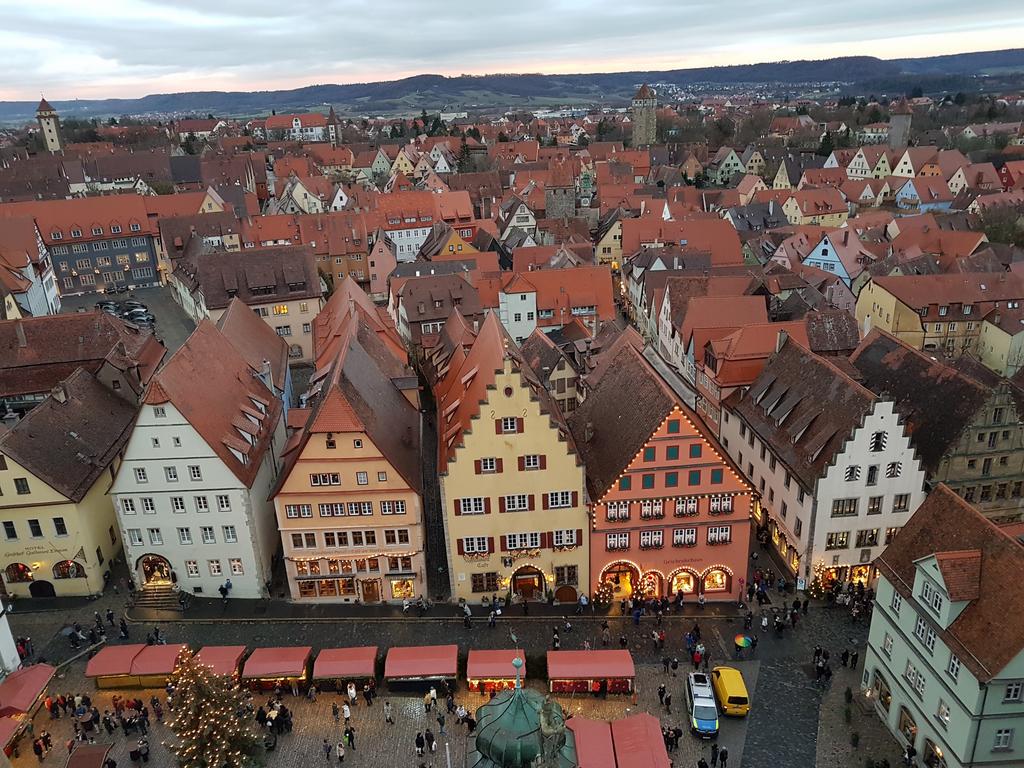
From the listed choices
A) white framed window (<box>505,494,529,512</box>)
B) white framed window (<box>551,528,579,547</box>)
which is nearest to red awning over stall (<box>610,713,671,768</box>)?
white framed window (<box>551,528,579,547</box>)

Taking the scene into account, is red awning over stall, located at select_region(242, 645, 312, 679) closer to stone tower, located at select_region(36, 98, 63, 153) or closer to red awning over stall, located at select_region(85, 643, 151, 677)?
red awning over stall, located at select_region(85, 643, 151, 677)

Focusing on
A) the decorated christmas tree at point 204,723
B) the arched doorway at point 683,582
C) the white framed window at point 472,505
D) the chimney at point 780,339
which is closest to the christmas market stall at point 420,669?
the white framed window at point 472,505

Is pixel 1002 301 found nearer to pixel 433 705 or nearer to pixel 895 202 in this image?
pixel 433 705

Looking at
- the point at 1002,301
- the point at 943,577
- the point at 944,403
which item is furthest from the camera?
the point at 1002,301

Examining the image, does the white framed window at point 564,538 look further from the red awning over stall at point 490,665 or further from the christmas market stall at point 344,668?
the christmas market stall at point 344,668

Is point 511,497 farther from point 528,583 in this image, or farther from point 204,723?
point 204,723

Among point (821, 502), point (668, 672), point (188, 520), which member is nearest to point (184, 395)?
point (188, 520)
